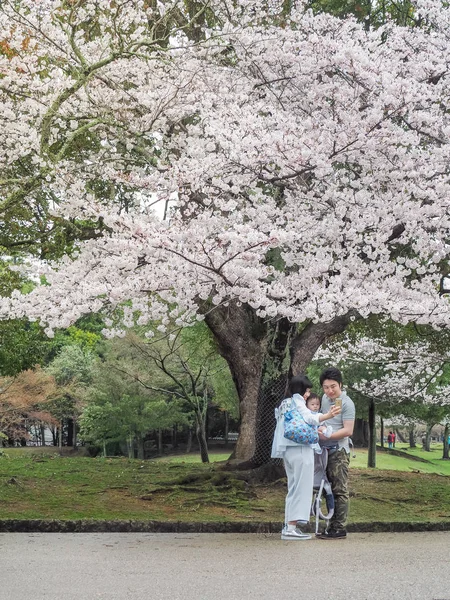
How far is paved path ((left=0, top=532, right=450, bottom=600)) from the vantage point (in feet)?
16.2

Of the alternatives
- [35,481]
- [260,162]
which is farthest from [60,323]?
[35,481]

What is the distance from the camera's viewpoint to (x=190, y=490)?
12.5m

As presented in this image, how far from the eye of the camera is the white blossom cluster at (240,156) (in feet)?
33.1

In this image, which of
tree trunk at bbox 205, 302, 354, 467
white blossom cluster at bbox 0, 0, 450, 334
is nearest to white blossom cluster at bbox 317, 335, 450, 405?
tree trunk at bbox 205, 302, 354, 467

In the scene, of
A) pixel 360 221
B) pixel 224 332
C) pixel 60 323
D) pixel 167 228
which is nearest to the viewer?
pixel 167 228

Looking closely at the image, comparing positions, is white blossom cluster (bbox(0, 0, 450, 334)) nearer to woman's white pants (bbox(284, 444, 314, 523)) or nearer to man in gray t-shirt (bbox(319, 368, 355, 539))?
man in gray t-shirt (bbox(319, 368, 355, 539))

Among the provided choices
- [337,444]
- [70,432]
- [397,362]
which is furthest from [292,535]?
[70,432]

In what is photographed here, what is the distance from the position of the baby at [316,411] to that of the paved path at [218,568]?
973mm

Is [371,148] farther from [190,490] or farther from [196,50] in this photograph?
[190,490]

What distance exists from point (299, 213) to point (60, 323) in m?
4.43

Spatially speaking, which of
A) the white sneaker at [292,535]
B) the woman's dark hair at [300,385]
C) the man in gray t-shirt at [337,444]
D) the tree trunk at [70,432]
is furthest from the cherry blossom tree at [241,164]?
the tree trunk at [70,432]

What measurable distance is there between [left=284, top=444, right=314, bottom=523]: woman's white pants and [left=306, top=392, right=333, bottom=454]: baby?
13 centimetres

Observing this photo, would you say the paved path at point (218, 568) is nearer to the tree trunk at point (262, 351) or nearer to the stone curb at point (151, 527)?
the stone curb at point (151, 527)

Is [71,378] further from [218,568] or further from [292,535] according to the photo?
[218,568]
